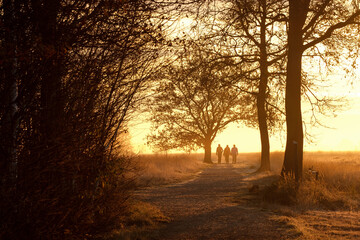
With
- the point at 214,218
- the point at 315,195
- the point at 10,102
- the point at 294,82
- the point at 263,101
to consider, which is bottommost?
the point at 214,218

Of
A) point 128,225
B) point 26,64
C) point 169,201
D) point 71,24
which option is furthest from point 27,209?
point 169,201

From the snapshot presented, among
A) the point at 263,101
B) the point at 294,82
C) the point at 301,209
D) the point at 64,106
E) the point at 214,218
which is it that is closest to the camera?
the point at 64,106

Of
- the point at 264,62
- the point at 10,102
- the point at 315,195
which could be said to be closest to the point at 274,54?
the point at 264,62

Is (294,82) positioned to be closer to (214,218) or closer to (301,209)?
(301,209)

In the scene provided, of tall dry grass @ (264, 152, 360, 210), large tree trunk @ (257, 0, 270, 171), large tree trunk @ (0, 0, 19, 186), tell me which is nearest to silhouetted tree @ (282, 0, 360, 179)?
tall dry grass @ (264, 152, 360, 210)

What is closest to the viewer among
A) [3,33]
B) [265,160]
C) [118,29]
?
[3,33]

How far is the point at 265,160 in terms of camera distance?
23.6 m

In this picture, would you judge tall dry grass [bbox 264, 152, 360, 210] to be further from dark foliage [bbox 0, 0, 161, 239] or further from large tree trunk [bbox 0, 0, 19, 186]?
large tree trunk [bbox 0, 0, 19, 186]

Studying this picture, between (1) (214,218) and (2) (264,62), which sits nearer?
(1) (214,218)

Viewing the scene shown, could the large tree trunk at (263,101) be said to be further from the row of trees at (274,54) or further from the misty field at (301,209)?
the misty field at (301,209)

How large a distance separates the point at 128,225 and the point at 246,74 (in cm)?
1469

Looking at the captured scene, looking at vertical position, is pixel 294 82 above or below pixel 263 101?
below

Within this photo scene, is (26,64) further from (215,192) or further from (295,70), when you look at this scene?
(295,70)

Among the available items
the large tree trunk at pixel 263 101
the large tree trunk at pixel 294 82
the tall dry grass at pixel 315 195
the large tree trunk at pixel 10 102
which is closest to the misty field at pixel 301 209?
the tall dry grass at pixel 315 195
